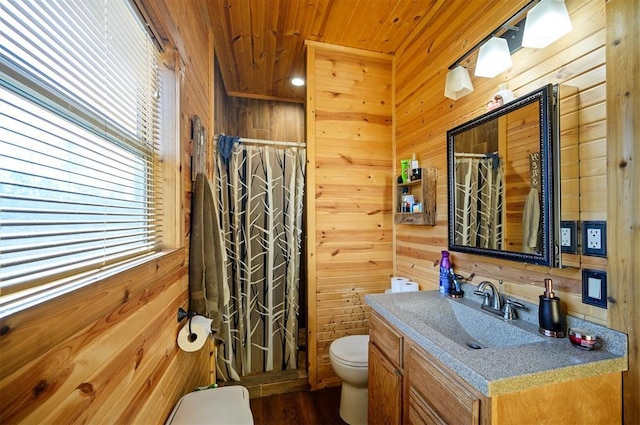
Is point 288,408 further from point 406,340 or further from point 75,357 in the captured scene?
point 75,357

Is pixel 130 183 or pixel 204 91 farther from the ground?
pixel 204 91

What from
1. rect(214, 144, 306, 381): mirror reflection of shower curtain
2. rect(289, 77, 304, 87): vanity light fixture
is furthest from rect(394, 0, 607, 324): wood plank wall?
rect(289, 77, 304, 87): vanity light fixture

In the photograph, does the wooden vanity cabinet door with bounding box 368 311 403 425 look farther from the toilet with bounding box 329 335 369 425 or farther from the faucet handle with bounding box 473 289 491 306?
the faucet handle with bounding box 473 289 491 306

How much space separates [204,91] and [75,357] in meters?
1.88

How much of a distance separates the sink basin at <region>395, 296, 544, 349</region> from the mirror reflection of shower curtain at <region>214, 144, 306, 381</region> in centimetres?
108

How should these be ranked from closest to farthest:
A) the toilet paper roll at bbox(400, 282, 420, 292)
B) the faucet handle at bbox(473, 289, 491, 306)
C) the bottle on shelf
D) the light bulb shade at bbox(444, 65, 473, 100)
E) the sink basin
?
the sink basin
the faucet handle at bbox(473, 289, 491, 306)
the light bulb shade at bbox(444, 65, 473, 100)
the bottle on shelf
the toilet paper roll at bbox(400, 282, 420, 292)

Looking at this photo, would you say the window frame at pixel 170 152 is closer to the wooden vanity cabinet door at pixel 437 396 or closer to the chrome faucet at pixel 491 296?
the wooden vanity cabinet door at pixel 437 396

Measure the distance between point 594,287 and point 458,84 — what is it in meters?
1.18

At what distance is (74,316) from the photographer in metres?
0.58

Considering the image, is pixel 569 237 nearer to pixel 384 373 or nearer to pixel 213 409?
pixel 384 373

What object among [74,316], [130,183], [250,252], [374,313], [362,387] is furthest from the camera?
[250,252]

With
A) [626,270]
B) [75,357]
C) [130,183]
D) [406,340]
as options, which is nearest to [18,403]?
[75,357]

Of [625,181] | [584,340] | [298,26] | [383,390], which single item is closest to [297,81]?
[298,26]

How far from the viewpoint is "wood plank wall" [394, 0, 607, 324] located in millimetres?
1001
